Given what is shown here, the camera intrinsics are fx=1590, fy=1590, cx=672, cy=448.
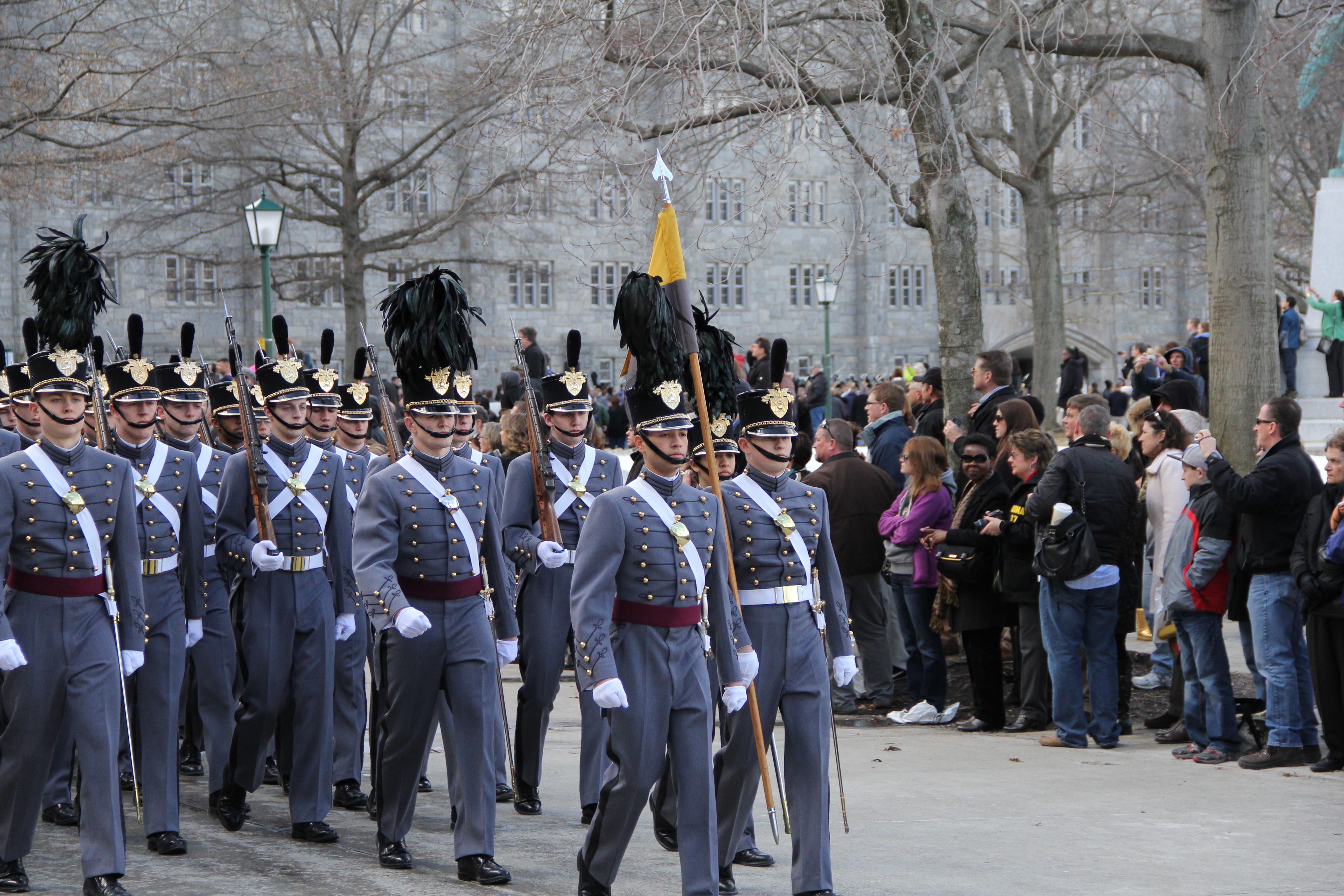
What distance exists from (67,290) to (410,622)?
7.73 ft

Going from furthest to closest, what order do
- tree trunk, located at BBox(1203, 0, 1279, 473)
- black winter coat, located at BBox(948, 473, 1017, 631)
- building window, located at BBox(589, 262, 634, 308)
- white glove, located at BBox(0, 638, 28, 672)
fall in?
1. building window, located at BBox(589, 262, 634, 308)
2. tree trunk, located at BBox(1203, 0, 1279, 473)
3. black winter coat, located at BBox(948, 473, 1017, 631)
4. white glove, located at BBox(0, 638, 28, 672)

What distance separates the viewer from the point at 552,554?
26.2 feet

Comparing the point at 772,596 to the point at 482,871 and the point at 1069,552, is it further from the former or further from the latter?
the point at 1069,552

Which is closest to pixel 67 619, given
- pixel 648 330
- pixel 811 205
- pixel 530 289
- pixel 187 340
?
pixel 648 330

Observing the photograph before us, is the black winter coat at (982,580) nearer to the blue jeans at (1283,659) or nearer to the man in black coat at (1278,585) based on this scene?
the man in black coat at (1278,585)

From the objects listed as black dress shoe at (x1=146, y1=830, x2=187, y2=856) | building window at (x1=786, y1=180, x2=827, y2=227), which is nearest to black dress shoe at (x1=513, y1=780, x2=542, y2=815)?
black dress shoe at (x1=146, y1=830, x2=187, y2=856)

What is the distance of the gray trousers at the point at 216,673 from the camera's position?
770 centimetres

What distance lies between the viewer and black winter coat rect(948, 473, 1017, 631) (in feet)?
31.1

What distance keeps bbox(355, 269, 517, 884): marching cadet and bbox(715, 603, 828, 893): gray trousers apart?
0.97m

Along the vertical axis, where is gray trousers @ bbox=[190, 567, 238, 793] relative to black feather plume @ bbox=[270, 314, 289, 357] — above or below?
below

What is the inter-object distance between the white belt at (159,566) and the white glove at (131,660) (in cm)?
84

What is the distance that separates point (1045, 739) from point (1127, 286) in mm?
51347

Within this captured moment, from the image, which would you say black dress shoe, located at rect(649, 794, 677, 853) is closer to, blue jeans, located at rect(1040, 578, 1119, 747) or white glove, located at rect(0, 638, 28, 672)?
white glove, located at rect(0, 638, 28, 672)

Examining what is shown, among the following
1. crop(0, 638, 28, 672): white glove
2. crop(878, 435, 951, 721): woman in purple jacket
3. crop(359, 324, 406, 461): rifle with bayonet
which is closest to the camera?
crop(0, 638, 28, 672): white glove
